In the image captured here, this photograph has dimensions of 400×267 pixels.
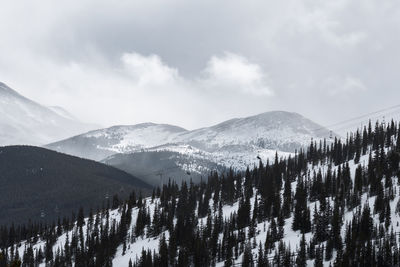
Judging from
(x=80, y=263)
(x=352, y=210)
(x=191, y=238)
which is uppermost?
(x=352, y=210)

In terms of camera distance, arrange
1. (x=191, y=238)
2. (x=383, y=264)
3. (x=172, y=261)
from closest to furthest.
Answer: (x=383, y=264), (x=172, y=261), (x=191, y=238)

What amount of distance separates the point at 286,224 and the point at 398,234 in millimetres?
41878

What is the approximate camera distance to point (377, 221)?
135 m

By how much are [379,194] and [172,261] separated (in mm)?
62312

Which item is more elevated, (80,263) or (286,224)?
(286,224)

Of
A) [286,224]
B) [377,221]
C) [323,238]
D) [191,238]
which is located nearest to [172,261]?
[191,238]

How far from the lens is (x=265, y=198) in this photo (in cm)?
19238

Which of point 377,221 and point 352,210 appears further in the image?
point 352,210

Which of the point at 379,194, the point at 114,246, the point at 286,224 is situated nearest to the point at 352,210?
the point at 379,194

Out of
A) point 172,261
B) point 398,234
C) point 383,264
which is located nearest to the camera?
point 383,264

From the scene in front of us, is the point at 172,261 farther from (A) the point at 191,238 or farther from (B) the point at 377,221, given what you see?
(B) the point at 377,221

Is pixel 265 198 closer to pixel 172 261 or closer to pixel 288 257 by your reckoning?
pixel 172 261

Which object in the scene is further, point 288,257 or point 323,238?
point 323,238

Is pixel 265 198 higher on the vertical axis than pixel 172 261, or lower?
higher
